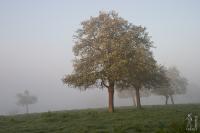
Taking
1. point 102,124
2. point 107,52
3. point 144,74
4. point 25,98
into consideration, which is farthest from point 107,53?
point 25,98

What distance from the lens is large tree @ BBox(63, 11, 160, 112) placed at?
4328 cm

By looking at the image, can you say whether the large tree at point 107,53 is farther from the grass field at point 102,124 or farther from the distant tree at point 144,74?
the grass field at point 102,124

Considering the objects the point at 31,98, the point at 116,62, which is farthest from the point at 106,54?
the point at 31,98

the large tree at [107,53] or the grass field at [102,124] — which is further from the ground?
the large tree at [107,53]

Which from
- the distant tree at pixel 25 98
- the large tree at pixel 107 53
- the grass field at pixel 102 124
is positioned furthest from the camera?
the distant tree at pixel 25 98

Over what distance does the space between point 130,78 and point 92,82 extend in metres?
7.18

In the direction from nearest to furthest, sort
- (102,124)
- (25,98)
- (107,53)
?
(102,124) → (107,53) → (25,98)

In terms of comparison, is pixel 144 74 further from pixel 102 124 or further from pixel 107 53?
pixel 102 124

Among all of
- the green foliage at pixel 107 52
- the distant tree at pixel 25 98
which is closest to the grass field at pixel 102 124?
the green foliage at pixel 107 52

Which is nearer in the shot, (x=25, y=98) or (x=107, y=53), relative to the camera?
(x=107, y=53)

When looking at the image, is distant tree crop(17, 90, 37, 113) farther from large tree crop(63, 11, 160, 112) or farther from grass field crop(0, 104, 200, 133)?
grass field crop(0, 104, 200, 133)

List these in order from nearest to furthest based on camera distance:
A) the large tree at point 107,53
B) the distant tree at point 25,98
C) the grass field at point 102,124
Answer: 1. the grass field at point 102,124
2. the large tree at point 107,53
3. the distant tree at point 25,98

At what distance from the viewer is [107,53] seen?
4419 centimetres

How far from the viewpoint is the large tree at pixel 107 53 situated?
43.3 m
